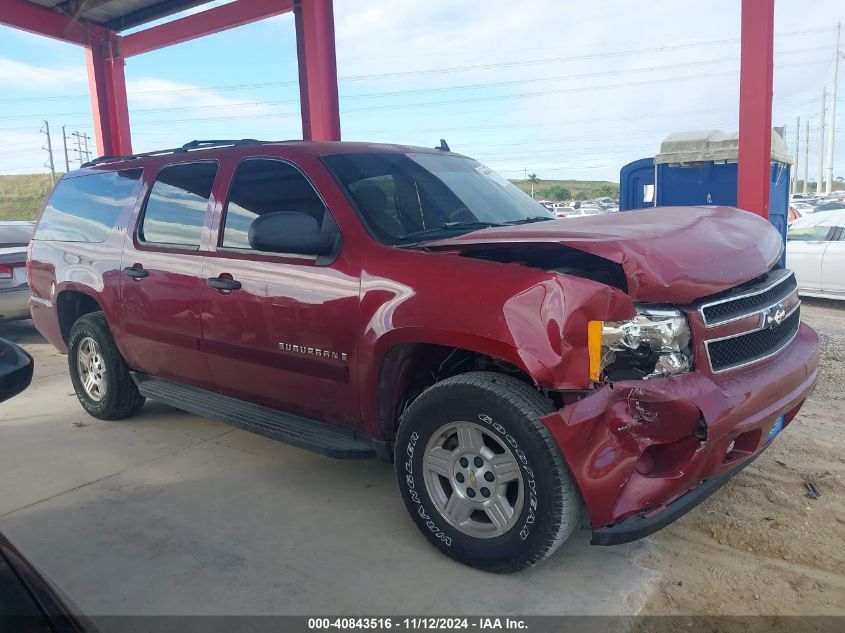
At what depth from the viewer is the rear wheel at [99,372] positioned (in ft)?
16.0

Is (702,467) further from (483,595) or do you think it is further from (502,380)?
(483,595)

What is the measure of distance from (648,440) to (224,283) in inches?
93.1

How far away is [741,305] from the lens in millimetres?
2812

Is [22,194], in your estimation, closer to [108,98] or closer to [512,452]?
[108,98]

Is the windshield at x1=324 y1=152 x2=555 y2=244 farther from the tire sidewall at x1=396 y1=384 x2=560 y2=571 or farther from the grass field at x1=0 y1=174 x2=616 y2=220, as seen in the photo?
the grass field at x1=0 y1=174 x2=616 y2=220

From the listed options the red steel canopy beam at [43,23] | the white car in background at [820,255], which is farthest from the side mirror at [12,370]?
the red steel canopy beam at [43,23]

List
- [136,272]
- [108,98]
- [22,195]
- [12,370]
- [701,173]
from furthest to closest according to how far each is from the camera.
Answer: [22,195] → [108,98] → [701,173] → [136,272] → [12,370]

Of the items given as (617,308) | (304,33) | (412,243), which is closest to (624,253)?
(617,308)

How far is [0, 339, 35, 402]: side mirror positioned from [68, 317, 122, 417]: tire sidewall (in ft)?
10.1

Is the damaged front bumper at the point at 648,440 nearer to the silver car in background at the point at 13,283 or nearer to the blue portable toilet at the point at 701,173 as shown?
the blue portable toilet at the point at 701,173

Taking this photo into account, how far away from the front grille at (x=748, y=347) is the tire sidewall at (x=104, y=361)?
3.96 metres

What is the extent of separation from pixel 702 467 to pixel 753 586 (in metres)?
0.63

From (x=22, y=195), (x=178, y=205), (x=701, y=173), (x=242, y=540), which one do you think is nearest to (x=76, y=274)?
(x=178, y=205)

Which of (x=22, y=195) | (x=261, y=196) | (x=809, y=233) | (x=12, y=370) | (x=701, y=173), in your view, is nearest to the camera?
(x=12, y=370)
